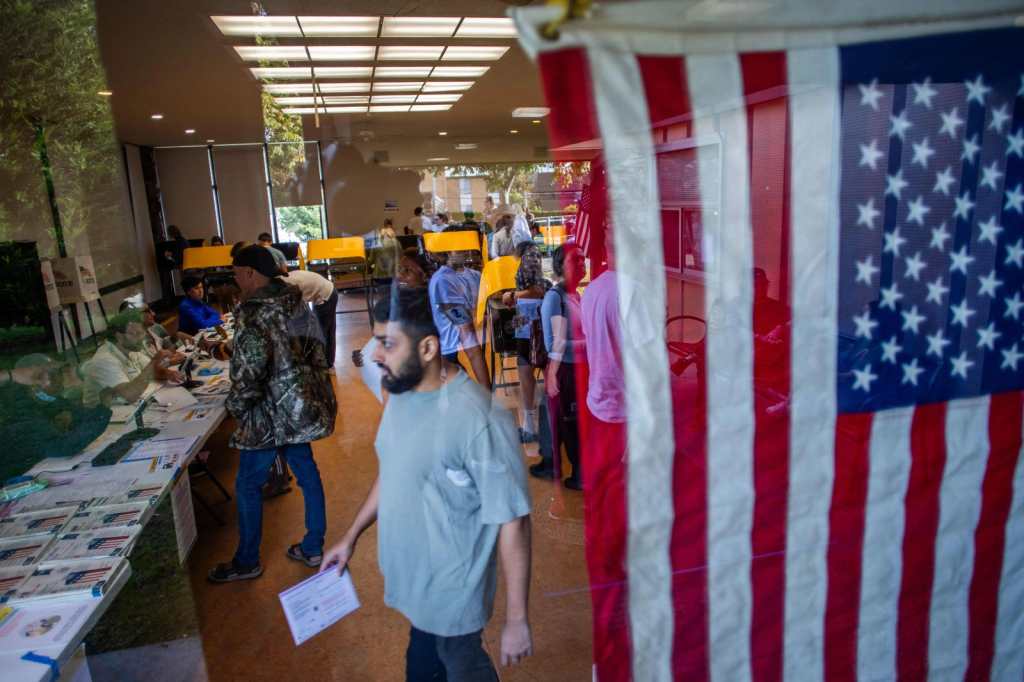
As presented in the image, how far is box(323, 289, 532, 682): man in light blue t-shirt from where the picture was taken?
4.77 ft

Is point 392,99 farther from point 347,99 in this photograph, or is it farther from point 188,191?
point 188,191

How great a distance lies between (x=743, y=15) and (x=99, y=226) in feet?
33.6

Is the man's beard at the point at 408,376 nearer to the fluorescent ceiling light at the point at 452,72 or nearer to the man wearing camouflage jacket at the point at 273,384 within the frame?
the man wearing camouflage jacket at the point at 273,384

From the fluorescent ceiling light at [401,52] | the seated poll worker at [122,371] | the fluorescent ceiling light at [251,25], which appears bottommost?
the seated poll worker at [122,371]

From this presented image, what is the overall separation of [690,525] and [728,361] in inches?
15.2

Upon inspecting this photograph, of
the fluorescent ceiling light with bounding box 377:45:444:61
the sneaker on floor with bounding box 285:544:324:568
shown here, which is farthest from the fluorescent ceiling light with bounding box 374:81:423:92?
the sneaker on floor with bounding box 285:544:324:568

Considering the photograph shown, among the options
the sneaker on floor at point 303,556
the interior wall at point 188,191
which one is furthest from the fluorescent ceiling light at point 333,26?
the interior wall at point 188,191

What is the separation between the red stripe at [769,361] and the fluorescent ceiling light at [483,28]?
2.72 meters

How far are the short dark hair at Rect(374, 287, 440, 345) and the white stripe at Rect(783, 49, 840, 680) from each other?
32.7 inches

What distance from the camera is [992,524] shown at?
1538mm

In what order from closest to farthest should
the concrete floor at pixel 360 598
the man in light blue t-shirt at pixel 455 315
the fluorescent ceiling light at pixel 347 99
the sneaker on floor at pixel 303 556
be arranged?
the man in light blue t-shirt at pixel 455 315 < the concrete floor at pixel 360 598 < the sneaker on floor at pixel 303 556 < the fluorescent ceiling light at pixel 347 99

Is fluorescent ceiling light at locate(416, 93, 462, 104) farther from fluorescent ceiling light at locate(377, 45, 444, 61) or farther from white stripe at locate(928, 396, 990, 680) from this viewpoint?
white stripe at locate(928, 396, 990, 680)

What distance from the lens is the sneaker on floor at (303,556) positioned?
244 cm

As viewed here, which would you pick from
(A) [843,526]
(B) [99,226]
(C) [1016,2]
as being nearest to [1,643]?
(A) [843,526]
